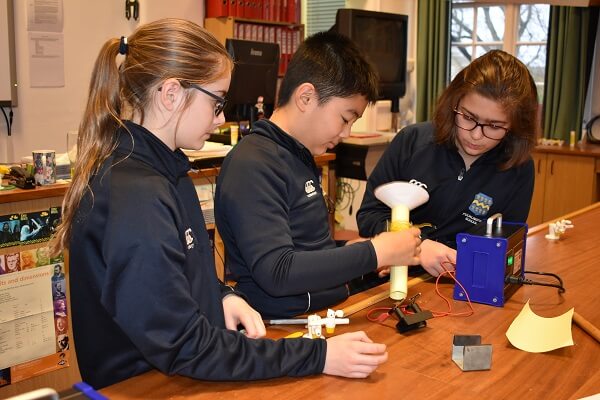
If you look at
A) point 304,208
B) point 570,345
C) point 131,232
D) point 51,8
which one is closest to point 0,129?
point 51,8

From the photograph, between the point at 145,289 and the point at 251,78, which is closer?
the point at 145,289

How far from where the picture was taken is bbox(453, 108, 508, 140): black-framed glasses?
183cm

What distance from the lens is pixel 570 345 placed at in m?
1.28

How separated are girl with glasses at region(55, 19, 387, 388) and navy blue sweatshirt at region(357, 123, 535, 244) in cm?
88

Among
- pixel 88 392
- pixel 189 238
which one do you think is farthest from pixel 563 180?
pixel 88 392

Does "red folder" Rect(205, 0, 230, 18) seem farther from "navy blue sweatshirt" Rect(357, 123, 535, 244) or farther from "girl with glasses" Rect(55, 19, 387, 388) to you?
"girl with glasses" Rect(55, 19, 387, 388)

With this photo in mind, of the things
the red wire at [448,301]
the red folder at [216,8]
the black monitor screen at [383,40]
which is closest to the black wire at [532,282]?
the red wire at [448,301]

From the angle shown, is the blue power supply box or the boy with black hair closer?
the boy with black hair

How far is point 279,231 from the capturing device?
135cm

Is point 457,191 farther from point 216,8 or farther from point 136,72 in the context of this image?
point 216,8

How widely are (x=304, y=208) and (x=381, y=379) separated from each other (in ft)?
1.71

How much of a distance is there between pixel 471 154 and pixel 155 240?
1.22 meters

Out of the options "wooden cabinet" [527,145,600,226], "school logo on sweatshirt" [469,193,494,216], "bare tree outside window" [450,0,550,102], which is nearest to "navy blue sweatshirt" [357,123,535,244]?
"school logo on sweatshirt" [469,193,494,216]

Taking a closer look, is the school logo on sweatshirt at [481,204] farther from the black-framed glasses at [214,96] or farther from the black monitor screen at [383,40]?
the black monitor screen at [383,40]
